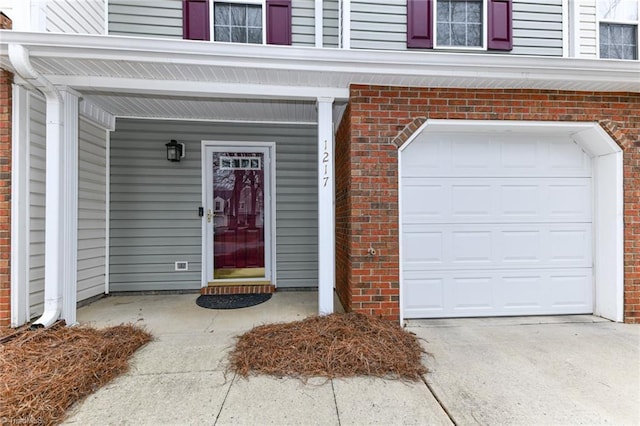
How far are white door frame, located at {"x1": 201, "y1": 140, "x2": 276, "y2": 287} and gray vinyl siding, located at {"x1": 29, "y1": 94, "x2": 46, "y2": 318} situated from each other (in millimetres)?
1702

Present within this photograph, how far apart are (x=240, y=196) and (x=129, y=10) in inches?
107

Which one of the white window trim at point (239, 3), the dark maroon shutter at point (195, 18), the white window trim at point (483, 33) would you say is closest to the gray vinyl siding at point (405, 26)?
the white window trim at point (483, 33)

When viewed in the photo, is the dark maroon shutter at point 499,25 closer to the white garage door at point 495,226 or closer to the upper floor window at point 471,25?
the upper floor window at point 471,25

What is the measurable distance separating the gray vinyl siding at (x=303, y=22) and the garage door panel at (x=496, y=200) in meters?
2.36

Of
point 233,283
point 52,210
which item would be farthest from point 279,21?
point 233,283

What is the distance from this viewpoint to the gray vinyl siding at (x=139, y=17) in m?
3.86

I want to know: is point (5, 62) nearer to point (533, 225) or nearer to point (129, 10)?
point (129, 10)

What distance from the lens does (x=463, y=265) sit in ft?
11.2

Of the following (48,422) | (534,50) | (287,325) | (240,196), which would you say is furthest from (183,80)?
(534,50)

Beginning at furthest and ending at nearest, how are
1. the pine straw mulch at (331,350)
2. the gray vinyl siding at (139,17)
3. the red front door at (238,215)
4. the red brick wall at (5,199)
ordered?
the red front door at (238,215) → the gray vinyl siding at (139,17) → the red brick wall at (5,199) → the pine straw mulch at (331,350)

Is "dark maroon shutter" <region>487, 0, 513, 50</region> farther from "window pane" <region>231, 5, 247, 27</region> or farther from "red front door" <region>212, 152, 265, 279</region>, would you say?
"red front door" <region>212, 152, 265, 279</region>

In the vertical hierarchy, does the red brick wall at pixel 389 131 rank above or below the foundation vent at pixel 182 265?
above

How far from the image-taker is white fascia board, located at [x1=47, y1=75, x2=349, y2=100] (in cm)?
290

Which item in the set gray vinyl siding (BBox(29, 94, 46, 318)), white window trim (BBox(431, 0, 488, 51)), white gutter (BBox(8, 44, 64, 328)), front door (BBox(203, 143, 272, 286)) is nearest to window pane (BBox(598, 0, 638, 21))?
white window trim (BBox(431, 0, 488, 51))
